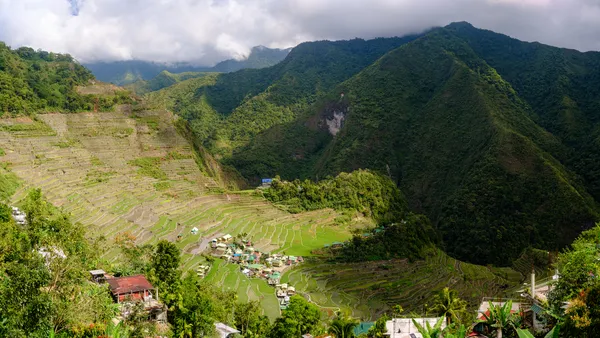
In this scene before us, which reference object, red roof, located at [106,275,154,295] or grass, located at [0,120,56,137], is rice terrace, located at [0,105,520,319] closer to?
grass, located at [0,120,56,137]

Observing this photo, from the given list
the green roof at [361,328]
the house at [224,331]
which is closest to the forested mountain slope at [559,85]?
the green roof at [361,328]

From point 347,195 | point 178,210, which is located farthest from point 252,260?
point 347,195

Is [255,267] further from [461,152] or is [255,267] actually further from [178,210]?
[461,152]

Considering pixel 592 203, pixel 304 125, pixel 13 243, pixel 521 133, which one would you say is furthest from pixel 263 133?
pixel 13 243

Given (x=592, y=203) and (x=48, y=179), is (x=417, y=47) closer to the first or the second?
(x=592, y=203)

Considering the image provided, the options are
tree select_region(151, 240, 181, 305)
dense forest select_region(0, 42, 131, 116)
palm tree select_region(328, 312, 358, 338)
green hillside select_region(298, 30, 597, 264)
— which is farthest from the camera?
green hillside select_region(298, 30, 597, 264)

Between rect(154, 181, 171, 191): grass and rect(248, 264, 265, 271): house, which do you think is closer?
rect(248, 264, 265, 271): house

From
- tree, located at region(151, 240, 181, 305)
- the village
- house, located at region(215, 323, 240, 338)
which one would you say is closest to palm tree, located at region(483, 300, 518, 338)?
house, located at region(215, 323, 240, 338)
